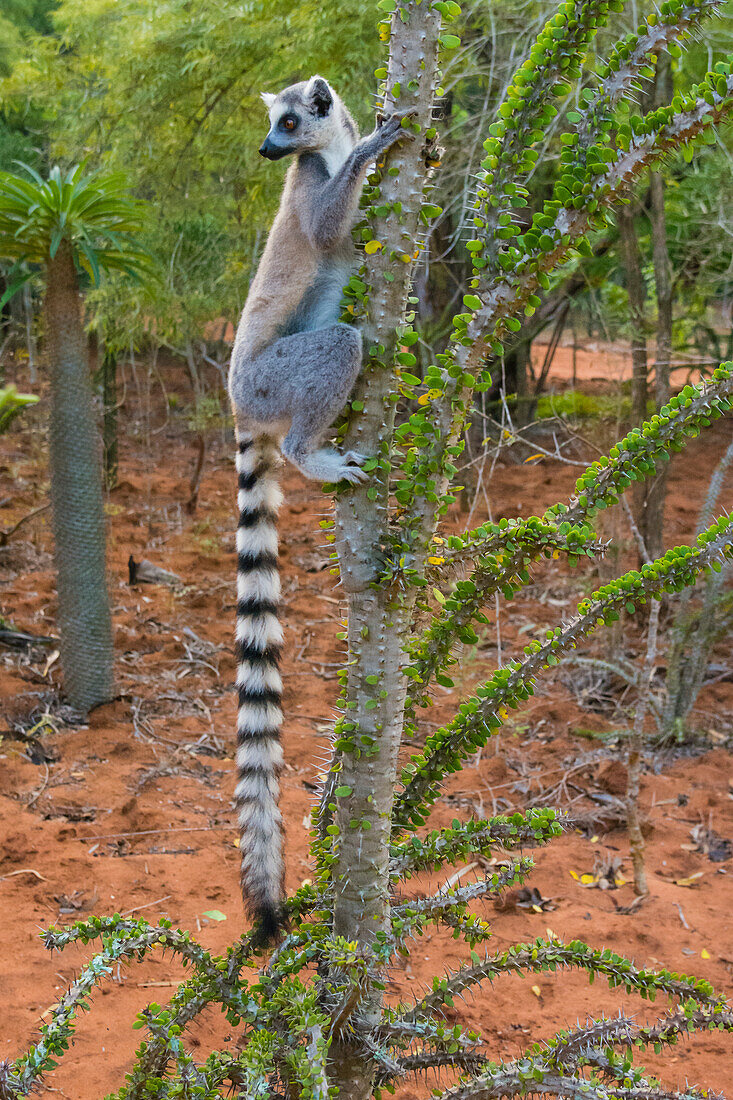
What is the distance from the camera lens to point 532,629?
8.16m

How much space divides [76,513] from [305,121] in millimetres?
3391

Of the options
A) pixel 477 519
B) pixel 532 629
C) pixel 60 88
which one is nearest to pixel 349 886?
pixel 532 629

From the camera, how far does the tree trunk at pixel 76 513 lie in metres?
5.87

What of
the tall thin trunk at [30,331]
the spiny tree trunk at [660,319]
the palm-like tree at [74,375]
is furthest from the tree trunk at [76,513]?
the tall thin trunk at [30,331]

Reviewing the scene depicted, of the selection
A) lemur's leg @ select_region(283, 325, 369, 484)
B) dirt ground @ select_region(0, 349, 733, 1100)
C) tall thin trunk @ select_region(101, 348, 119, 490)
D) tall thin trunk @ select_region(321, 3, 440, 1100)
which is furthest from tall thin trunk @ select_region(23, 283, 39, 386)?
tall thin trunk @ select_region(321, 3, 440, 1100)

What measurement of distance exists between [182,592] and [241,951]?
6.83 metres

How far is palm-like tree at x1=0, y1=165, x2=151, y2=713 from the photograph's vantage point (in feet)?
17.9

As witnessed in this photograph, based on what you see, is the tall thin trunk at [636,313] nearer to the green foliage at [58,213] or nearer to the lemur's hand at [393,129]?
the green foliage at [58,213]

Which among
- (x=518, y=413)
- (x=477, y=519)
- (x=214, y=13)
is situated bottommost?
(x=477, y=519)

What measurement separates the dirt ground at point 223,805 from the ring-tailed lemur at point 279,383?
229mm

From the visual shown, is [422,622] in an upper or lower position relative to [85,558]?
upper

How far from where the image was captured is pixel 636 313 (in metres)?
7.62

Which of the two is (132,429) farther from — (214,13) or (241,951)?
(241,951)

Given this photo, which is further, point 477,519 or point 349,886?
point 477,519
